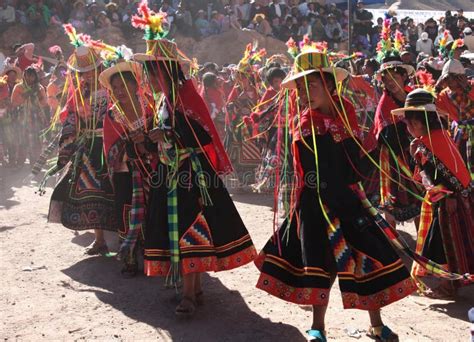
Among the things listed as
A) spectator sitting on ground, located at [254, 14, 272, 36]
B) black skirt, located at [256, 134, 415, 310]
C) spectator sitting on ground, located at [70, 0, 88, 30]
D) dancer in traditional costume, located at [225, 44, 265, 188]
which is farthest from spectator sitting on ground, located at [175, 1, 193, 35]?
black skirt, located at [256, 134, 415, 310]

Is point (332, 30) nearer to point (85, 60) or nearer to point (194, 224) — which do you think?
point (85, 60)

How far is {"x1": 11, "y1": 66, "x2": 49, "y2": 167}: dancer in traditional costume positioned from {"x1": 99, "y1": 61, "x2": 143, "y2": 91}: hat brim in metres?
7.45

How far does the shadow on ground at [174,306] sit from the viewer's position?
15.4ft

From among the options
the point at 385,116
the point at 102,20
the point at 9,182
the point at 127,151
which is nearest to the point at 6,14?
the point at 102,20

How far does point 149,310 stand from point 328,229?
5.71ft

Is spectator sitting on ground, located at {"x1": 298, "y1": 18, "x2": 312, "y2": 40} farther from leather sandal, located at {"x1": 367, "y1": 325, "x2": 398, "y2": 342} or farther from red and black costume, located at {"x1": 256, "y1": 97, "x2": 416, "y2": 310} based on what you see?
leather sandal, located at {"x1": 367, "y1": 325, "x2": 398, "y2": 342}

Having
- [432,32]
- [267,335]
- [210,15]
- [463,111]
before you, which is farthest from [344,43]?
[267,335]

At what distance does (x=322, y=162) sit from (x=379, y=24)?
1767 cm

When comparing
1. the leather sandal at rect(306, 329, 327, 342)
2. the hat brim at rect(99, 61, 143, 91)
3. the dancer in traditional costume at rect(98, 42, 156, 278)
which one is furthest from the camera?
the hat brim at rect(99, 61, 143, 91)

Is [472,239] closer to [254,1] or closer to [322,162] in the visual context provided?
[322,162]

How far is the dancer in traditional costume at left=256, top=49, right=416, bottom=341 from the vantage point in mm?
4180

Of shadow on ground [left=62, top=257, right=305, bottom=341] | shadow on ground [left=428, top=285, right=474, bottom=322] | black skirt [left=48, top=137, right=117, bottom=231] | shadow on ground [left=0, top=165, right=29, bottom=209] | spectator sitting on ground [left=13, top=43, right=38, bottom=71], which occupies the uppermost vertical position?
spectator sitting on ground [left=13, top=43, right=38, bottom=71]

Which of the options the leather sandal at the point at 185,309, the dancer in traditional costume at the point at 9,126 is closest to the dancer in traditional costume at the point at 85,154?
the leather sandal at the point at 185,309

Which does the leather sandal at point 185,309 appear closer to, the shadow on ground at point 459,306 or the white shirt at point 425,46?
the shadow on ground at point 459,306
